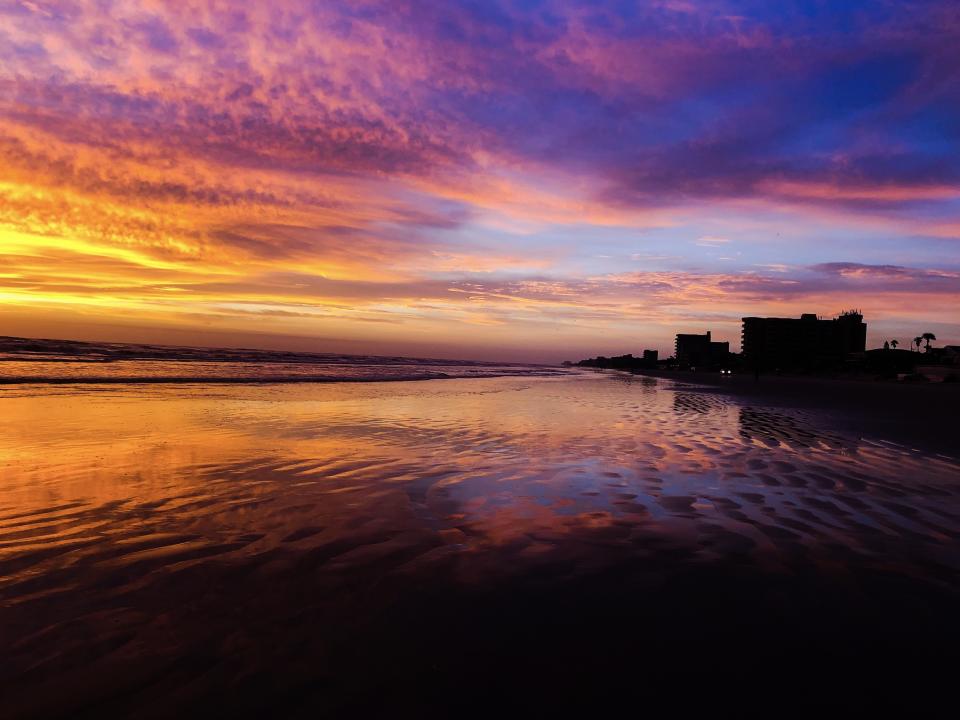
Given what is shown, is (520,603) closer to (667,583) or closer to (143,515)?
(667,583)

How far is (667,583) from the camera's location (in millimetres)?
4508

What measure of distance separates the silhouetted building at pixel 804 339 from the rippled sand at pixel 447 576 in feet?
576

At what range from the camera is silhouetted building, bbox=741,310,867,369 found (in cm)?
16725

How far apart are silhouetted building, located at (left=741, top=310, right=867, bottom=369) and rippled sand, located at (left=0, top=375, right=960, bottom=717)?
176 m

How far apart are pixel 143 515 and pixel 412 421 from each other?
9431mm

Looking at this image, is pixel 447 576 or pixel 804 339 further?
pixel 804 339

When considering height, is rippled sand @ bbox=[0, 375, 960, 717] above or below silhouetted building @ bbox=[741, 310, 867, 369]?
below

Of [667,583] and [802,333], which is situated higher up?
[802,333]

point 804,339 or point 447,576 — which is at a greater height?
point 804,339

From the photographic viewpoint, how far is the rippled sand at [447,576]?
309 centimetres

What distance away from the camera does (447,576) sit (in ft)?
15.0

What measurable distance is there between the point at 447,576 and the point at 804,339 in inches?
7718

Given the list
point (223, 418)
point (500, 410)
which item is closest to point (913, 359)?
point (500, 410)

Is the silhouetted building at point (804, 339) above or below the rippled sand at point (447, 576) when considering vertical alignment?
above
